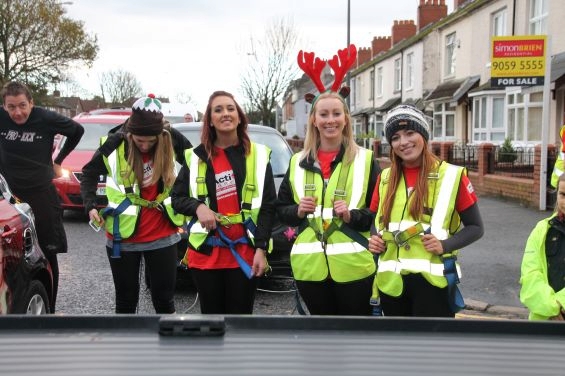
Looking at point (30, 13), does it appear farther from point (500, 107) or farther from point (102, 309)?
point (102, 309)

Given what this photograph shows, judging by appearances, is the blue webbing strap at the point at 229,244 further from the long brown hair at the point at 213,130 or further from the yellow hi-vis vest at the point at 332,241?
the long brown hair at the point at 213,130

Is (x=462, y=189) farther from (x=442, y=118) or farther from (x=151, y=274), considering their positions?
(x=442, y=118)

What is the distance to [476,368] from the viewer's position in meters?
1.49

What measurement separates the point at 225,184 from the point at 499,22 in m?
20.8

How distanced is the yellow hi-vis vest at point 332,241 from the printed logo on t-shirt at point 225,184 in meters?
0.45

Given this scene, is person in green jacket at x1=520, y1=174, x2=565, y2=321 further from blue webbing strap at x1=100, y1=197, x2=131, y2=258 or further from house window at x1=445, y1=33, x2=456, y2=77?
house window at x1=445, y1=33, x2=456, y2=77

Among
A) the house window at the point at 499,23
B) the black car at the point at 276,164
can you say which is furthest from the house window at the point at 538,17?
the black car at the point at 276,164

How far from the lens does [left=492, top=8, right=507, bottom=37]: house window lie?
68.6 feet

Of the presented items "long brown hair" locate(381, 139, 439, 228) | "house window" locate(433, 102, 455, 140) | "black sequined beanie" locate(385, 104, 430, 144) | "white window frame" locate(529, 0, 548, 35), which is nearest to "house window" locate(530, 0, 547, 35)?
"white window frame" locate(529, 0, 548, 35)

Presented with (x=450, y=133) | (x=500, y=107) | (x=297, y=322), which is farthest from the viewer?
(x=450, y=133)

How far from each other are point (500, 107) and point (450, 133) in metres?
5.43

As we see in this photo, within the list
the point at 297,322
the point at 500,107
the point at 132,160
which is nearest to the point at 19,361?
the point at 297,322

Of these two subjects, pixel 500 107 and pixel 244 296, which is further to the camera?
pixel 500 107

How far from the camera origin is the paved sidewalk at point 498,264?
224 inches
